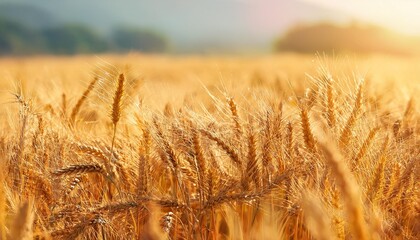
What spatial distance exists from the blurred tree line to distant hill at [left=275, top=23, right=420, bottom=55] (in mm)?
32402

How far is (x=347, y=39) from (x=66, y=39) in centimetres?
4581

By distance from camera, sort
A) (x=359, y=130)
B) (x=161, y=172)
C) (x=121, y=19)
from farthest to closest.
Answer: (x=121, y=19)
(x=161, y=172)
(x=359, y=130)

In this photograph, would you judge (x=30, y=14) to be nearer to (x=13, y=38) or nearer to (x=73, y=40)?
(x=73, y=40)

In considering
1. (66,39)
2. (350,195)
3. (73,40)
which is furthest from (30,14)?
(350,195)

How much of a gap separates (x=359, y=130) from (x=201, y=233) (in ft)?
1.64

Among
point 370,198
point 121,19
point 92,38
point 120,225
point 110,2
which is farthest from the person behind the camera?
point 110,2

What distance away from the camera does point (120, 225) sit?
138 centimetres

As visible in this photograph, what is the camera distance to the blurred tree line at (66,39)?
207 feet

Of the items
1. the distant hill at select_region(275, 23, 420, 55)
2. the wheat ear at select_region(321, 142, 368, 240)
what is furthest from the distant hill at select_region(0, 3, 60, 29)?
the wheat ear at select_region(321, 142, 368, 240)

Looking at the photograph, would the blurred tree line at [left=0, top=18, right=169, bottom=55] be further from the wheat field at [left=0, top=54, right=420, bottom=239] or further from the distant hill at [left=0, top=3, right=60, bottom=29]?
the wheat field at [left=0, top=54, right=420, bottom=239]

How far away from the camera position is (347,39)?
32.9 meters

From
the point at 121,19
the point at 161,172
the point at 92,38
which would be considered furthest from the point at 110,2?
the point at 161,172

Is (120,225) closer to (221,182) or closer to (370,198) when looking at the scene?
(221,182)

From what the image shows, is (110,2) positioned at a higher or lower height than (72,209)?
higher
